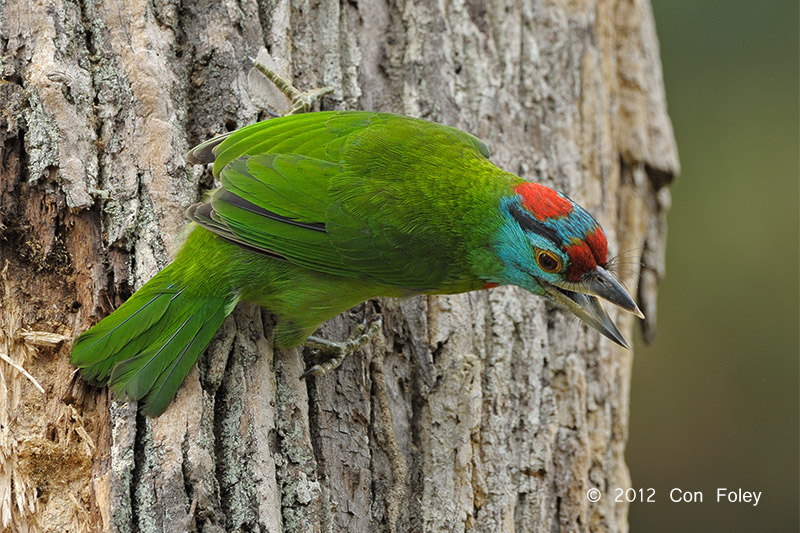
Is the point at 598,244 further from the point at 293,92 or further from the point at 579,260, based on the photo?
the point at 293,92

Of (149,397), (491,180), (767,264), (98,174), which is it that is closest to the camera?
(149,397)

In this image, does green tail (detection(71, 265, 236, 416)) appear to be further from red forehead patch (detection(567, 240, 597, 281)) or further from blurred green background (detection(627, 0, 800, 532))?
blurred green background (detection(627, 0, 800, 532))

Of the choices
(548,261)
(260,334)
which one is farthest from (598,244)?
(260,334)

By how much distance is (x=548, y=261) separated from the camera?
266 centimetres

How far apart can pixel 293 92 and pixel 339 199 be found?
627mm

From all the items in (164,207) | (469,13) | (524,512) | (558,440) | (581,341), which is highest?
(469,13)

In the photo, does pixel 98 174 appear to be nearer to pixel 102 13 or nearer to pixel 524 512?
pixel 102 13

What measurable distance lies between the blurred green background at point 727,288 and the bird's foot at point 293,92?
416 centimetres

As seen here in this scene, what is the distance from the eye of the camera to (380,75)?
3.42 meters

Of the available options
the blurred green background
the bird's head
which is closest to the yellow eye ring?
the bird's head

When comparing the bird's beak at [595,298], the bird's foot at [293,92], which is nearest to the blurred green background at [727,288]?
the bird's beak at [595,298]

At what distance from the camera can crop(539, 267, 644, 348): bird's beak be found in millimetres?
2631

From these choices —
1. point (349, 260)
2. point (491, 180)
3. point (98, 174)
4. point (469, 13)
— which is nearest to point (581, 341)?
point (491, 180)

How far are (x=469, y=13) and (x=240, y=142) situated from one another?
146cm
